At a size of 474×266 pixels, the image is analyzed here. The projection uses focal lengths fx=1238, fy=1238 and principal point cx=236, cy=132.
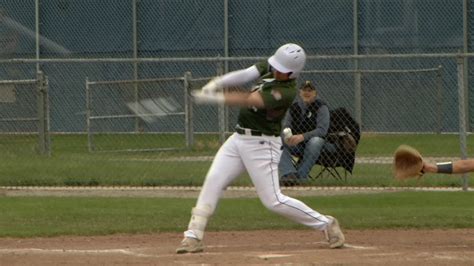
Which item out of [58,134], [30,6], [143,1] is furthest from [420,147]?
[30,6]

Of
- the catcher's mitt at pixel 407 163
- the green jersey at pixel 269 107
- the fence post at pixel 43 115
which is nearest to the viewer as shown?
the green jersey at pixel 269 107

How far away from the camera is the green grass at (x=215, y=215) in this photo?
13.1m

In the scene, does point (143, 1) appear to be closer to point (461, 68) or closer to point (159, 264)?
point (461, 68)

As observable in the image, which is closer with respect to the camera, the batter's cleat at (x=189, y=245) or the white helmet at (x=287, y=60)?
the white helmet at (x=287, y=60)

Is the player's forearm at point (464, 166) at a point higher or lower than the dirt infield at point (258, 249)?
higher

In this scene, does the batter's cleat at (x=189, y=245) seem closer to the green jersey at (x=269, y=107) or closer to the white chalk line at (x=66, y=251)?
the white chalk line at (x=66, y=251)

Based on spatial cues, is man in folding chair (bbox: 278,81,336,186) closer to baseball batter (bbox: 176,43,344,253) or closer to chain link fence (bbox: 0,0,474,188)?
chain link fence (bbox: 0,0,474,188)

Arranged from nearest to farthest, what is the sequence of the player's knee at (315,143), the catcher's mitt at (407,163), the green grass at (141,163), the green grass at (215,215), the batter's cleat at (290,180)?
the catcher's mitt at (407,163)
the green grass at (215,215)
the player's knee at (315,143)
the batter's cleat at (290,180)
the green grass at (141,163)

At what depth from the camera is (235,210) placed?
1458cm

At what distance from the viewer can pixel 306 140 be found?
55.5ft

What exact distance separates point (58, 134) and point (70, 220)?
499 inches

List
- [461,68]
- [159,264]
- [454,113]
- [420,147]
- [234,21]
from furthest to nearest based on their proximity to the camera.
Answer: [234,21] < [454,113] < [420,147] < [461,68] < [159,264]

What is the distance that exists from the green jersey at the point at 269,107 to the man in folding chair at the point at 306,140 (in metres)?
5.89

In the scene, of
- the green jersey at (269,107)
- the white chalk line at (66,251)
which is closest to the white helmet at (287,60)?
the green jersey at (269,107)
